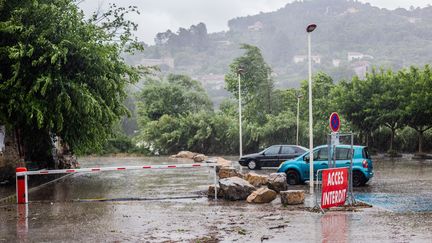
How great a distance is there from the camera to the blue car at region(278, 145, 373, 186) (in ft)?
63.5

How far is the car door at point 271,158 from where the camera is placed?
2914cm

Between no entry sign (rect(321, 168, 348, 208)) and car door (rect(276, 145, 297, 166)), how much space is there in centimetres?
1436

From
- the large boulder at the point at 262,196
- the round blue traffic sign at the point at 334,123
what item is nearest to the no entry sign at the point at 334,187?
the round blue traffic sign at the point at 334,123

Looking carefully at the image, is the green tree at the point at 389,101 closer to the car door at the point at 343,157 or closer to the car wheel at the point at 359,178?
the car door at the point at 343,157

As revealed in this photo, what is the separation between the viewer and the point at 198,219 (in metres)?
12.6

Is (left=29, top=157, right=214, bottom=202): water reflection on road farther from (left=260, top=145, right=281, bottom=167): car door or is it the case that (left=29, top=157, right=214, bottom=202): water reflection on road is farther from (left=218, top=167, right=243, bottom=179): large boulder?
(left=260, top=145, right=281, bottom=167): car door

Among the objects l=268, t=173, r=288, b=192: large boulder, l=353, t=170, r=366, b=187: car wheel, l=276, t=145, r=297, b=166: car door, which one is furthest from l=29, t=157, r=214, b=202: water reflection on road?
l=353, t=170, r=366, b=187: car wheel

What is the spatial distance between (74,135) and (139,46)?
578 cm

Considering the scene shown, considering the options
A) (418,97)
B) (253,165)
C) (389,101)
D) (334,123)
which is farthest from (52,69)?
(389,101)

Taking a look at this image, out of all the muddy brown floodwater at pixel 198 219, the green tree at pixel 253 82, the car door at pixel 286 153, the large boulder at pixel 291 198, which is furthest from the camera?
the green tree at pixel 253 82

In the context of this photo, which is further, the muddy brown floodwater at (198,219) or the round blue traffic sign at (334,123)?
the round blue traffic sign at (334,123)

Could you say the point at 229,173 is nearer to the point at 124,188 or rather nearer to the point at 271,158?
the point at 124,188

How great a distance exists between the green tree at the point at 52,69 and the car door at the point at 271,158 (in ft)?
34.6

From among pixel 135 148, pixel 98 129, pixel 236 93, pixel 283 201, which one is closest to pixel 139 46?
pixel 98 129
